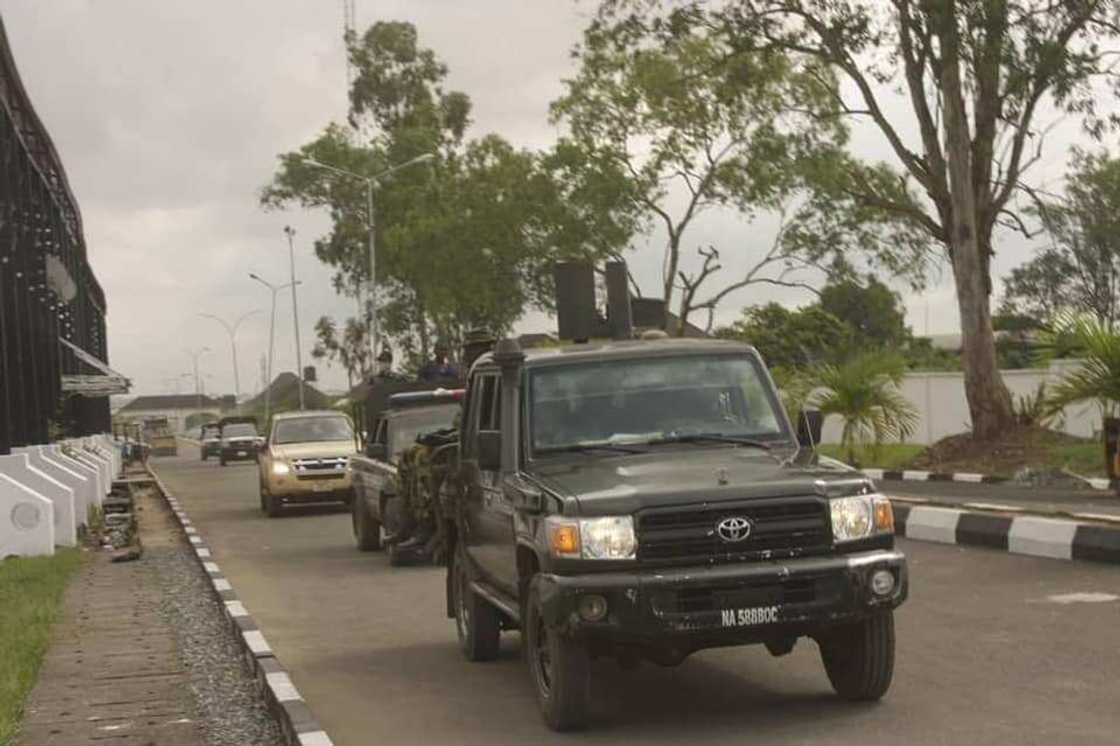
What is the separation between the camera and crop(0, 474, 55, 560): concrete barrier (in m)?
19.8

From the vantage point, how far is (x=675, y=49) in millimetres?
49375

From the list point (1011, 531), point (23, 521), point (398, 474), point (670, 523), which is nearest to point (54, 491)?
point (23, 521)

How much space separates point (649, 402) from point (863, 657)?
174 centimetres

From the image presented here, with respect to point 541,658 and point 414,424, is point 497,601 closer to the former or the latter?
point 541,658

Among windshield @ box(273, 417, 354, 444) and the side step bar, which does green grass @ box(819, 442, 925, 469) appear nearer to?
windshield @ box(273, 417, 354, 444)

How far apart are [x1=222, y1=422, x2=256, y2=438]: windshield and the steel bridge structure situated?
9.52 meters

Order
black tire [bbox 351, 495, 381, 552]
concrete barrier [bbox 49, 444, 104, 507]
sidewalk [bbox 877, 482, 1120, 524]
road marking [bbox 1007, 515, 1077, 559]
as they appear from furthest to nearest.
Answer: concrete barrier [bbox 49, 444, 104, 507] → black tire [bbox 351, 495, 381, 552] → sidewalk [bbox 877, 482, 1120, 524] → road marking [bbox 1007, 515, 1077, 559]

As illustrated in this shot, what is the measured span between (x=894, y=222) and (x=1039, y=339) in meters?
25.5

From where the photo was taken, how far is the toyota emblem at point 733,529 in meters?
7.93

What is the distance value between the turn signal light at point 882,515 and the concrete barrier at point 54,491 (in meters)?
15.3

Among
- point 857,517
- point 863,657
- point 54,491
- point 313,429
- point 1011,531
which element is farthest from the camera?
point 313,429

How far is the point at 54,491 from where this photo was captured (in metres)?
22.3

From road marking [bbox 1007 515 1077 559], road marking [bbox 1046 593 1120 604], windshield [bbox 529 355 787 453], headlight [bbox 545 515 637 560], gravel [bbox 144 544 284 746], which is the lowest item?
gravel [bbox 144 544 284 746]

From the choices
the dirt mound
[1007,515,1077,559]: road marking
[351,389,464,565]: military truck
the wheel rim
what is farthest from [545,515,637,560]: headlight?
the dirt mound
